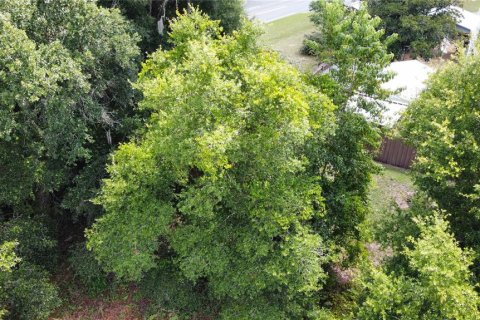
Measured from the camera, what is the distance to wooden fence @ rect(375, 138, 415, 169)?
2081 cm

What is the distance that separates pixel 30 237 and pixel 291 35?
25.2m

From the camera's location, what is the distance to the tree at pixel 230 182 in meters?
9.84

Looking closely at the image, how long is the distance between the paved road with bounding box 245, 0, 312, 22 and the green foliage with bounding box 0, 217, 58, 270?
24.7 metres

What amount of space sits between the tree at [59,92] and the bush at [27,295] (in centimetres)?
250

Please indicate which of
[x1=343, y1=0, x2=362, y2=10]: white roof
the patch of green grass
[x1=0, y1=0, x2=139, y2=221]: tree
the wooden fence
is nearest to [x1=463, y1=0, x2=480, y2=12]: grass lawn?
[x1=343, y1=0, x2=362, y2=10]: white roof

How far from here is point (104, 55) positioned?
45.8 feet

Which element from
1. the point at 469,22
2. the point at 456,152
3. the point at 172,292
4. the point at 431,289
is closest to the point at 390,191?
the point at 456,152

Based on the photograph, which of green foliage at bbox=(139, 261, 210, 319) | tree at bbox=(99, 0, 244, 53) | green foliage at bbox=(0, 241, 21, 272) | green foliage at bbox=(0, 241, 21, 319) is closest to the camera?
green foliage at bbox=(0, 241, 21, 272)

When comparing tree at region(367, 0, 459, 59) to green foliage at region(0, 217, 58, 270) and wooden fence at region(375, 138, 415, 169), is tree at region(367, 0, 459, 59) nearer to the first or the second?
wooden fence at region(375, 138, 415, 169)

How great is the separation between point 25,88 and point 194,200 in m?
5.58

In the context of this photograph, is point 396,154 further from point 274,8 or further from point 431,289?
point 274,8

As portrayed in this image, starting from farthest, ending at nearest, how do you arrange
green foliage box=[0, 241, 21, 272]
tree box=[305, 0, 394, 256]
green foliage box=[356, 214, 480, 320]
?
1. tree box=[305, 0, 394, 256]
2. green foliage box=[0, 241, 21, 272]
3. green foliage box=[356, 214, 480, 320]

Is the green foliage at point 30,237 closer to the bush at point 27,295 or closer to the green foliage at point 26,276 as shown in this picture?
the green foliage at point 26,276

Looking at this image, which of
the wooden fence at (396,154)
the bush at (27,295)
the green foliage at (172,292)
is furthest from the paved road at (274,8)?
the bush at (27,295)
